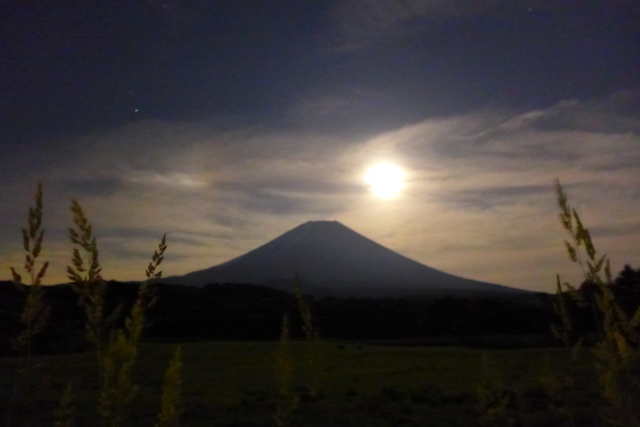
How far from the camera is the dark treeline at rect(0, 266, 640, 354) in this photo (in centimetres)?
2148

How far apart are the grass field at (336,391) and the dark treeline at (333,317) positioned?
794cm

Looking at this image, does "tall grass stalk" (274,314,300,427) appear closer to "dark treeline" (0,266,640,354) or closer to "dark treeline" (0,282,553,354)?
"dark treeline" (0,266,640,354)

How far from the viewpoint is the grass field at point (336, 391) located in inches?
291

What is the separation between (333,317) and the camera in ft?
89.6

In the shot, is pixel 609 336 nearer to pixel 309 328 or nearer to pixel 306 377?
pixel 309 328

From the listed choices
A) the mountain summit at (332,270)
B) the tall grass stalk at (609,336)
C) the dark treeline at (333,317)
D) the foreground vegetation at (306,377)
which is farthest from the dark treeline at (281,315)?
the mountain summit at (332,270)

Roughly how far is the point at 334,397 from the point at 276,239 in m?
122

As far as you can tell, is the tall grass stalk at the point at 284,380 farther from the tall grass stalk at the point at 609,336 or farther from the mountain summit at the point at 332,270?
the mountain summit at the point at 332,270

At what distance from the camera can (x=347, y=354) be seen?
1465 centimetres

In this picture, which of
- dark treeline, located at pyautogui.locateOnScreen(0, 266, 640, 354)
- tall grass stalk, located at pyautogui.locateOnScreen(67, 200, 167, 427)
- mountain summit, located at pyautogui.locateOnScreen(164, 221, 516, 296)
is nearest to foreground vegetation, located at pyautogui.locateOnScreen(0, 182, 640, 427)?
tall grass stalk, located at pyautogui.locateOnScreen(67, 200, 167, 427)

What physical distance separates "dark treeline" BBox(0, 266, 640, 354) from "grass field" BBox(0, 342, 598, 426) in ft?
26.0

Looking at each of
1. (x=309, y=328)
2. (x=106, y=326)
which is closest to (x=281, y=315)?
(x=309, y=328)

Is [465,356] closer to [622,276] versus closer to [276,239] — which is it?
[622,276]

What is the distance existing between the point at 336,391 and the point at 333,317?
18022mm
